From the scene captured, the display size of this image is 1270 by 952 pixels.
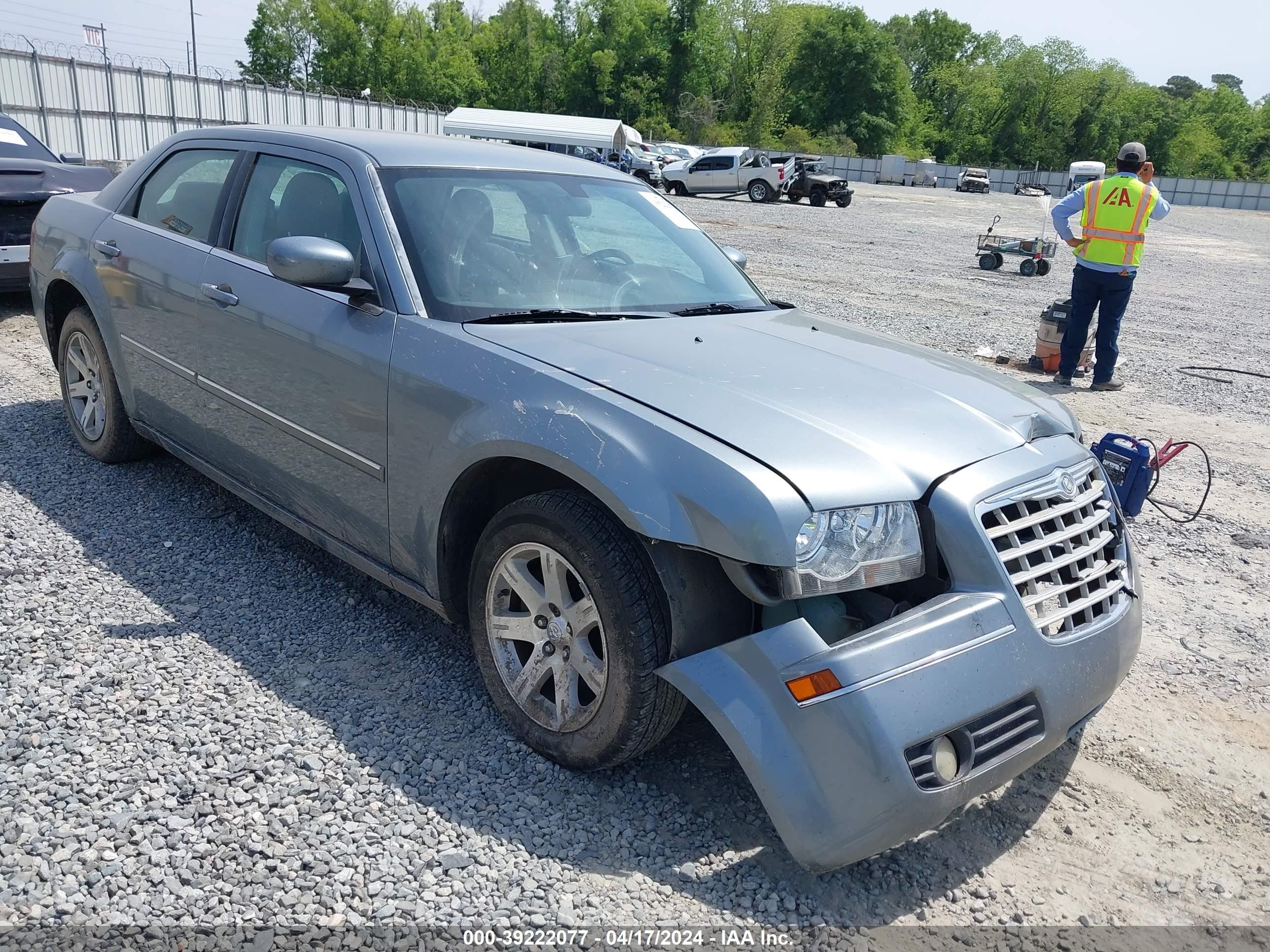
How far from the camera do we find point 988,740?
2346mm

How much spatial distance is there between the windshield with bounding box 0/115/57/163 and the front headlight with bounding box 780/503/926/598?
29.6 ft

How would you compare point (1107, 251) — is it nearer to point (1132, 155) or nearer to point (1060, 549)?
point (1132, 155)

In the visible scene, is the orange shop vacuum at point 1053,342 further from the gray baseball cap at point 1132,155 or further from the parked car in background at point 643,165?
the parked car in background at point 643,165

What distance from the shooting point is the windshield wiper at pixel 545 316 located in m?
3.16

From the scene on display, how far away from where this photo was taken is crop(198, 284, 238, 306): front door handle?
3725mm

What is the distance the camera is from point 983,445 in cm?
268

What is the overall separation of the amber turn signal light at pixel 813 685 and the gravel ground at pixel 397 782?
58 cm

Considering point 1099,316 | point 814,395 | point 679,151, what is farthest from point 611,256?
point 679,151

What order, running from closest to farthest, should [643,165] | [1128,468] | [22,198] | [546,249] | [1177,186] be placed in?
[546,249], [1128,468], [22,198], [643,165], [1177,186]

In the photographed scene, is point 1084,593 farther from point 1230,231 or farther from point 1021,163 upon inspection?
point 1021,163

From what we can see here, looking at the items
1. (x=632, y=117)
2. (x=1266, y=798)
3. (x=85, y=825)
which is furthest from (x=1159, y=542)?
(x=632, y=117)

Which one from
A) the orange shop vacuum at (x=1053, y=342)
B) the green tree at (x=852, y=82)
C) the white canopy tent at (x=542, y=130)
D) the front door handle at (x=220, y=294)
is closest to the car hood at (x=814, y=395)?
the front door handle at (x=220, y=294)

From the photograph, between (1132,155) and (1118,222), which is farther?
(1132,155)

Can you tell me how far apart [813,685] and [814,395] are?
914mm
